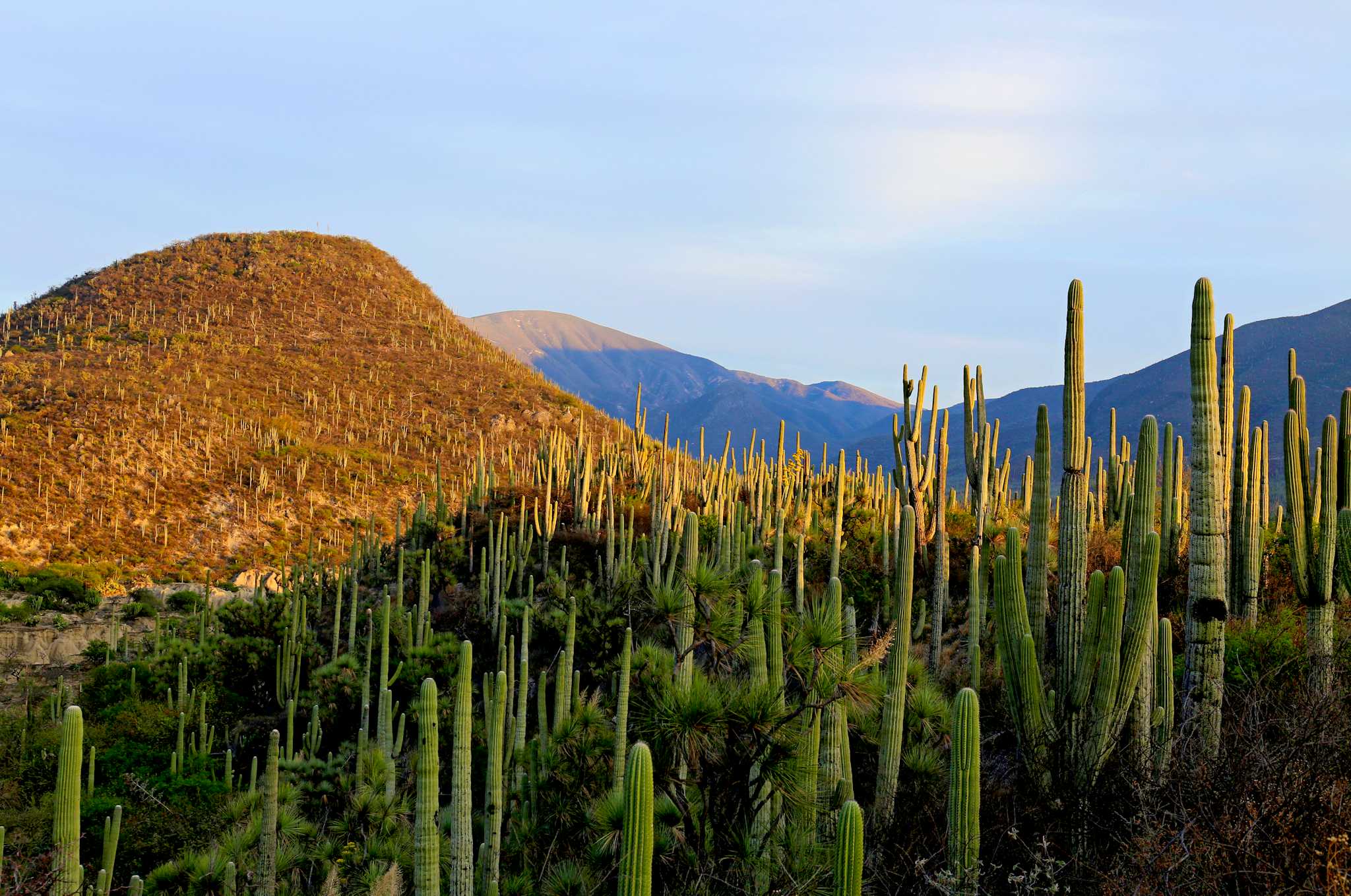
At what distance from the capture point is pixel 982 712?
7543 millimetres

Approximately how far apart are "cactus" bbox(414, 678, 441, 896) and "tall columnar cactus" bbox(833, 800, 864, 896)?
7.81 ft

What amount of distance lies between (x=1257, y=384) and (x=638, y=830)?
9933 centimetres

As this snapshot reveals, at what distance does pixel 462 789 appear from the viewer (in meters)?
5.39

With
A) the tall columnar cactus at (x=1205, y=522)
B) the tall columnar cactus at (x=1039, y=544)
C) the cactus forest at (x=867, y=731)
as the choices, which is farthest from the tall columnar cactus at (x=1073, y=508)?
the tall columnar cactus at (x=1205, y=522)

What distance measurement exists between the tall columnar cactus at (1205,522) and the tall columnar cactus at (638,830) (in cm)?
451

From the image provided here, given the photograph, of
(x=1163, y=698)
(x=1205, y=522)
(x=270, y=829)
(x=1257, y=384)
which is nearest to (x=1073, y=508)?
(x=1205, y=522)

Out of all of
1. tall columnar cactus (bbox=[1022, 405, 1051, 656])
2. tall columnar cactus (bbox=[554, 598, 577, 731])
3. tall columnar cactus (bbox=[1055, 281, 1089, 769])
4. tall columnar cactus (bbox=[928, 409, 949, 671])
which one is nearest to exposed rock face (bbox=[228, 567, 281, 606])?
tall columnar cactus (bbox=[554, 598, 577, 731])

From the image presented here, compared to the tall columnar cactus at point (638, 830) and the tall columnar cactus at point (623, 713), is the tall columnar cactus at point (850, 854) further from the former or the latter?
the tall columnar cactus at point (623, 713)

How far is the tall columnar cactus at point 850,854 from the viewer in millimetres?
3436

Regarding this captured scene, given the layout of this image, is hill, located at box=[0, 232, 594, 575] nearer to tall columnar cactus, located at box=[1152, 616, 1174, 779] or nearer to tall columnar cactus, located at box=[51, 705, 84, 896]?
tall columnar cactus, located at box=[51, 705, 84, 896]

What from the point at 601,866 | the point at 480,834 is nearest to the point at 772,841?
the point at 601,866

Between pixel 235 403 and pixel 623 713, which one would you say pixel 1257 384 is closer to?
pixel 235 403

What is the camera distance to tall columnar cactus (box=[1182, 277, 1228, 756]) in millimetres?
6070

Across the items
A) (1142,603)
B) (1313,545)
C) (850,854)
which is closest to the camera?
(850,854)
